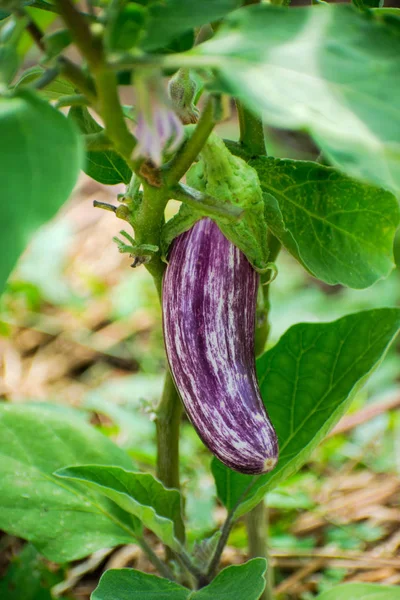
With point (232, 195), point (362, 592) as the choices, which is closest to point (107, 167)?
point (232, 195)

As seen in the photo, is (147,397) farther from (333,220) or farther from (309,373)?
(333,220)

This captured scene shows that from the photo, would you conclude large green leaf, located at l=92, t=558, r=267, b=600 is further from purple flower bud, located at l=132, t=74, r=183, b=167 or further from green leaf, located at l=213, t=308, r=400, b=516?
purple flower bud, located at l=132, t=74, r=183, b=167

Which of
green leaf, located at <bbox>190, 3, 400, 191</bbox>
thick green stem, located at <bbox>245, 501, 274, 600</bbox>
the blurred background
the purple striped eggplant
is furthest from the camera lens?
the blurred background

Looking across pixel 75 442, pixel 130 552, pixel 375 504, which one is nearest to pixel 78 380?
pixel 130 552

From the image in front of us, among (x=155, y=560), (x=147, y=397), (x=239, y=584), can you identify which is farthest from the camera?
(x=147, y=397)

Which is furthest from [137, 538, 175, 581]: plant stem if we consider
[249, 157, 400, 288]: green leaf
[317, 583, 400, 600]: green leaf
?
[249, 157, 400, 288]: green leaf

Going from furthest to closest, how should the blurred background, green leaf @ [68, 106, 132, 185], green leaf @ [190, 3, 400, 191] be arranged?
the blurred background, green leaf @ [68, 106, 132, 185], green leaf @ [190, 3, 400, 191]

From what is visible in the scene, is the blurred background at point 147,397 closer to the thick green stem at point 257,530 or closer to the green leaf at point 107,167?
the thick green stem at point 257,530
